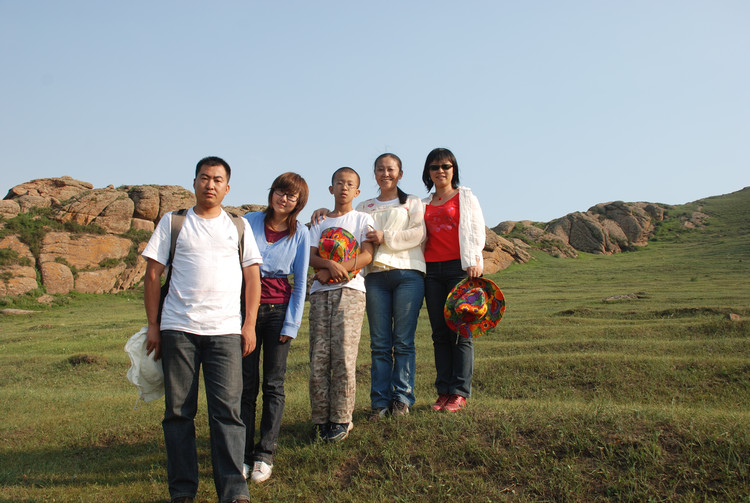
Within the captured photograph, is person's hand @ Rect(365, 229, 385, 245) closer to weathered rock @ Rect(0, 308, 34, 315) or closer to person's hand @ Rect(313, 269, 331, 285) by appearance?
person's hand @ Rect(313, 269, 331, 285)

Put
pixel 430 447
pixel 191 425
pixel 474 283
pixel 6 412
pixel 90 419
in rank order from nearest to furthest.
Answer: pixel 191 425 < pixel 430 447 < pixel 474 283 < pixel 90 419 < pixel 6 412

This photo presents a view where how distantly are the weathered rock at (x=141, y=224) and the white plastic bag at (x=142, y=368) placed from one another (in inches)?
1148

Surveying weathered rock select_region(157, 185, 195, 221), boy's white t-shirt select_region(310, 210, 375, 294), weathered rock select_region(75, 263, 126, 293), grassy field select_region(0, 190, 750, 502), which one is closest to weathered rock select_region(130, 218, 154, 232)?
weathered rock select_region(157, 185, 195, 221)

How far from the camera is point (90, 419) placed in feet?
20.9

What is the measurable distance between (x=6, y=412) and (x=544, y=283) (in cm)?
2437

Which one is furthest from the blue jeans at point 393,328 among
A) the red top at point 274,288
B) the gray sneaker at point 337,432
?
the red top at point 274,288

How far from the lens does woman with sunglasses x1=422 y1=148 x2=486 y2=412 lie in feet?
15.5

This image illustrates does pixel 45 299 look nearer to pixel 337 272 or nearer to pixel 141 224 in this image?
pixel 141 224

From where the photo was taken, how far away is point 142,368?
3656mm

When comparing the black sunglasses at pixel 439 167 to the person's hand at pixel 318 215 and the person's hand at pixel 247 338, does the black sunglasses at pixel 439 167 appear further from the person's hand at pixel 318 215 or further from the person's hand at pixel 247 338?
the person's hand at pixel 247 338

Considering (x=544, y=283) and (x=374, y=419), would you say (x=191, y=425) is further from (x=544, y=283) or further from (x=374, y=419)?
(x=544, y=283)

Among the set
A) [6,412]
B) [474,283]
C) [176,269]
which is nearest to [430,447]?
[474,283]

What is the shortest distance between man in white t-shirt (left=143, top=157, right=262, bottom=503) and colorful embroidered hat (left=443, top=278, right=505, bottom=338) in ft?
5.99

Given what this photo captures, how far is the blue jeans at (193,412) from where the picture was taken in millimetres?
3512
